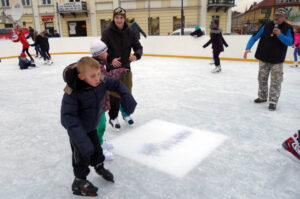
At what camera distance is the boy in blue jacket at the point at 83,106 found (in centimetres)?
138

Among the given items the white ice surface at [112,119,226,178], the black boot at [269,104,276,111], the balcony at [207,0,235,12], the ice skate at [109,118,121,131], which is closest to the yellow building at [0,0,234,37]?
the balcony at [207,0,235,12]

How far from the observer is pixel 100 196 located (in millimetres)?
1714

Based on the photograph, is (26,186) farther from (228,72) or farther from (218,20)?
(218,20)

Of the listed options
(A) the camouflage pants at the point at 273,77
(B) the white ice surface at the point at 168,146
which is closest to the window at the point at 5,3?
(B) the white ice surface at the point at 168,146

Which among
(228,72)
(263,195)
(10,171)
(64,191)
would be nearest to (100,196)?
(64,191)

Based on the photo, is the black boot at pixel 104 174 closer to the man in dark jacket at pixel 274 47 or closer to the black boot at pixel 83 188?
the black boot at pixel 83 188

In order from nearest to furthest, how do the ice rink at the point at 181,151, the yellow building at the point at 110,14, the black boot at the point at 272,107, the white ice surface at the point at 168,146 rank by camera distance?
the ice rink at the point at 181,151, the white ice surface at the point at 168,146, the black boot at the point at 272,107, the yellow building at the point at 110,14

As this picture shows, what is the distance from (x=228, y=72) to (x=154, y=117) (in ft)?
13.7

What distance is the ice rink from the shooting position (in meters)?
1.78

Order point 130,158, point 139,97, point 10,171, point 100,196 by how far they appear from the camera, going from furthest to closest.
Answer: point 139,97
point 130,158
point 10,171
point 100,196

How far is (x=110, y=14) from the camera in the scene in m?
21.7

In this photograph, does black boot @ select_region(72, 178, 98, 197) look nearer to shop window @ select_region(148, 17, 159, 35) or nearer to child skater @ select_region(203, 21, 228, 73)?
child skater @ select_region(203, 21, 228, 73)

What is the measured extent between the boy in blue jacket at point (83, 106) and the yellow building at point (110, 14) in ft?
65.4

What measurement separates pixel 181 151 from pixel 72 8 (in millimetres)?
22430
